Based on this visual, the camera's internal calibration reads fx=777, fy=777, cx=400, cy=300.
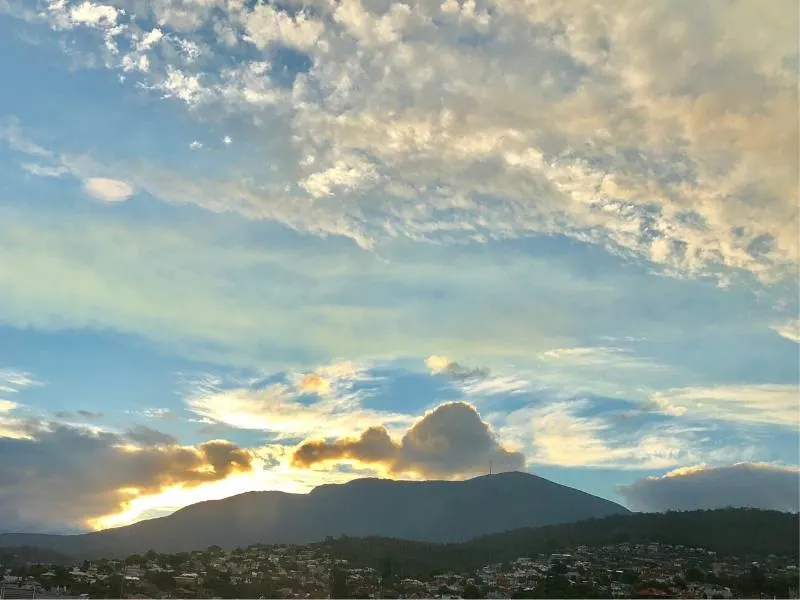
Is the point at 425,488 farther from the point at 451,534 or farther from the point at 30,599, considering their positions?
the point at 30,599

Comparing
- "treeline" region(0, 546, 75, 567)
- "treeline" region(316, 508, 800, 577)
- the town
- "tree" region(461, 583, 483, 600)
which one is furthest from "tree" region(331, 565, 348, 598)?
"treeline" region(0, 546, 75, 567)

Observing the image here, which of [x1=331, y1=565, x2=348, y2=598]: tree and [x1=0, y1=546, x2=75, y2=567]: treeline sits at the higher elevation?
[x1=0, y1=546, x2=75, y2=567]: treeline

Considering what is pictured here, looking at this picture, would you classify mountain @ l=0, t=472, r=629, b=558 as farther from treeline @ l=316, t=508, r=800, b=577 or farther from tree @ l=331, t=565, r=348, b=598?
tree @ l=331, t=565, r=348, b=598

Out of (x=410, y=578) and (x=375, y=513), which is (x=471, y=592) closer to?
(x=410, y=578)

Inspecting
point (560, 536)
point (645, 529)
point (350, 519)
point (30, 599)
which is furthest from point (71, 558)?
point (350, 519)

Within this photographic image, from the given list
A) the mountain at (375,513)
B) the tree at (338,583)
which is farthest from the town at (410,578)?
the mountain at (375,513)

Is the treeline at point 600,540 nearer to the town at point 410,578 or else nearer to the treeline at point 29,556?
the town at point 410,578

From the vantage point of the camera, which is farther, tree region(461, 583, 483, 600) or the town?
tree region(461, 583, 483, 600)
